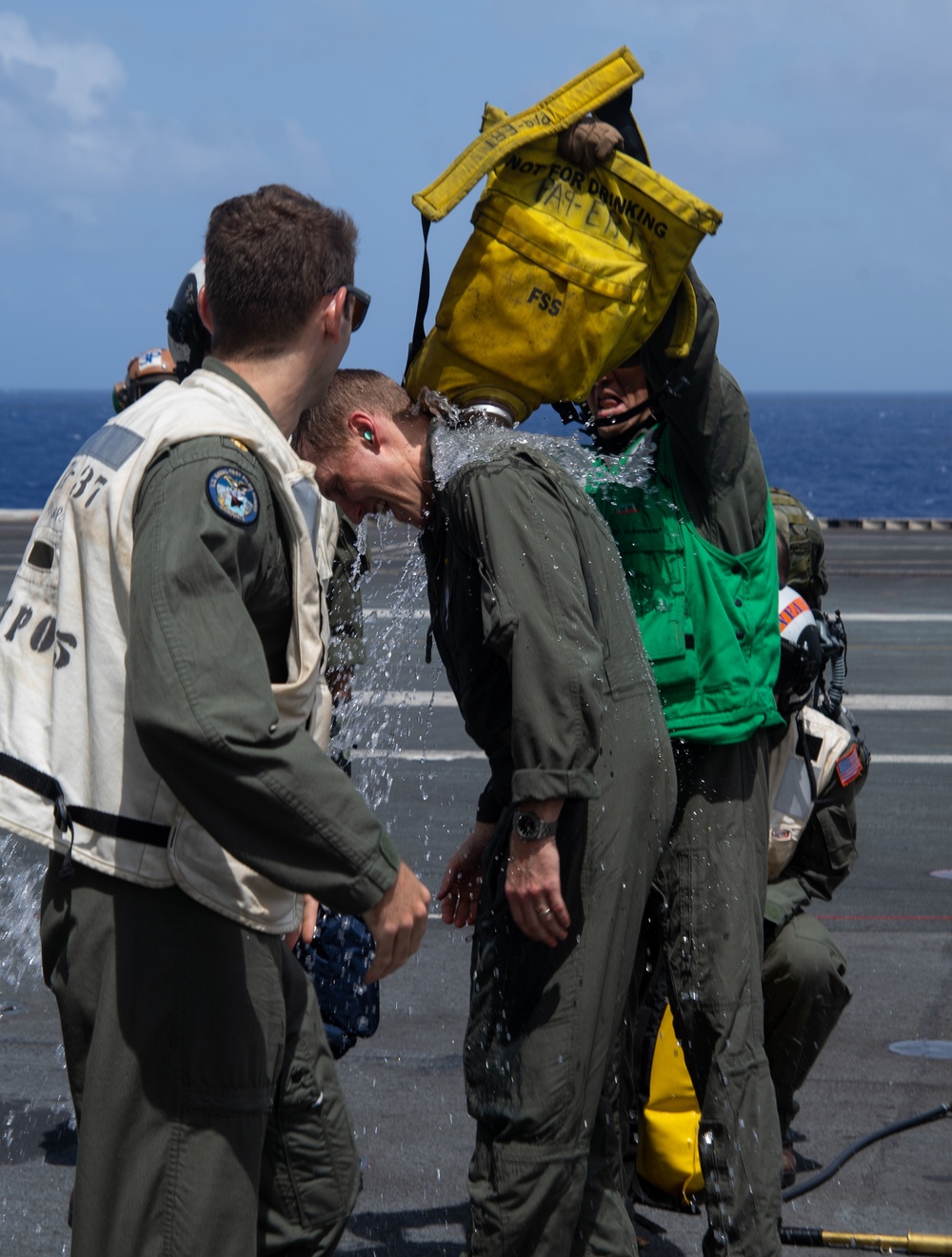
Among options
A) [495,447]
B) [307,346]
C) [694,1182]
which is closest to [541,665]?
[495,447]

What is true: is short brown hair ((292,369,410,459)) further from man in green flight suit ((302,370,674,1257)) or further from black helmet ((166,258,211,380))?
black helmet ((166,258,211,380))

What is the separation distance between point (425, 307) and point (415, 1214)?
2276mm

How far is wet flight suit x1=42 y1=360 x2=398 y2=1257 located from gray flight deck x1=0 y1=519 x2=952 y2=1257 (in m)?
1.00

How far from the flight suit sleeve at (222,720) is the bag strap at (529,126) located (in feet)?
3.68

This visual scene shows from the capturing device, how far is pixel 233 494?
251 cm

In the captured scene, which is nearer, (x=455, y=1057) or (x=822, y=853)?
(x=822, y=853)

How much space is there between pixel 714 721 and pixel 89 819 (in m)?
1.53

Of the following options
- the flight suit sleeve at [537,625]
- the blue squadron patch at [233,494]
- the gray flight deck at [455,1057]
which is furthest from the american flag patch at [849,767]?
the blue squadron patch at [233,494]

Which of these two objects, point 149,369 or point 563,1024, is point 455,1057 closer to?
point 563,1024

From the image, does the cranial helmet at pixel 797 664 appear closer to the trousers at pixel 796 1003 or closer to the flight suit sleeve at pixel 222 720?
the trousers at pixel 796 1003

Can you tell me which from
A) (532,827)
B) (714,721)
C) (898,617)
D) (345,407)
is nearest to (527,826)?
(532,827)

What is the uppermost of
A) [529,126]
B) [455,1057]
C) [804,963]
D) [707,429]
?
[529,126]

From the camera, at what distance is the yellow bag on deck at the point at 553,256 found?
343 centimetres

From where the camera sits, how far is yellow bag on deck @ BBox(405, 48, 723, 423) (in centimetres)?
343
